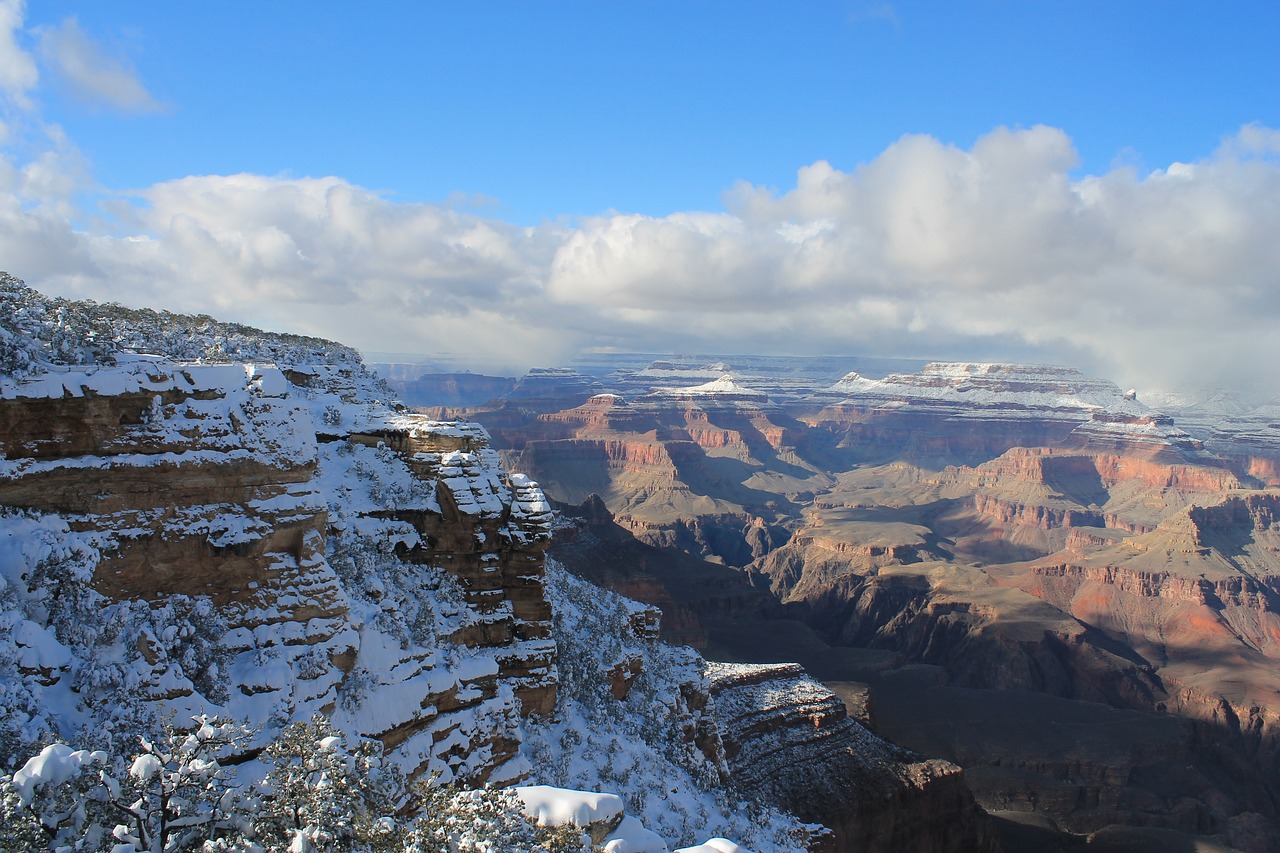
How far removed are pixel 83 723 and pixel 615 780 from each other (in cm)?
1710

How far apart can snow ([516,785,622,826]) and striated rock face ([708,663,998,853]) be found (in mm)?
31553

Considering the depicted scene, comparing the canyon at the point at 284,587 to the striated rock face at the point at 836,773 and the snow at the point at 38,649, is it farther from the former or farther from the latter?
the striated rock face at the point at 836,773

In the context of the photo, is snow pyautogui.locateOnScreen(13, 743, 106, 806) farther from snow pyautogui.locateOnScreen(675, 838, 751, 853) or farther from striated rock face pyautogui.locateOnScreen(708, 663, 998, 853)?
striated rock face pyautogui.locateOnScreen(708, 663, 998, 853)

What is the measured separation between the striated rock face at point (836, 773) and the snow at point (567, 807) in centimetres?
3155

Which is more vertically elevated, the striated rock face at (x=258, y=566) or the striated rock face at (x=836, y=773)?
the striated rock face at (x=258, y=566)

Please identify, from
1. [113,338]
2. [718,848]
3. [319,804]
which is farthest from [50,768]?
[113,338]

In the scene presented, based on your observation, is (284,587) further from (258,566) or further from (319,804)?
(319,804)

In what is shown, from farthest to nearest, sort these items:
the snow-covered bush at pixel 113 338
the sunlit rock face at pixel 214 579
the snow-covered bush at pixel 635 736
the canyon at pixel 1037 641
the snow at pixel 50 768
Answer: the canyon at pixel 1037 641
the snow-covered bush at pixel 635 736
the snow-covered bush at pixel 113 338
the sunlit rock face at pixel 214 579
the snow at pixel 50 768

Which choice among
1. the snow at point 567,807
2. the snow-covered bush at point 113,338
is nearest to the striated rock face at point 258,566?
the snow-covered bush at point 113,338

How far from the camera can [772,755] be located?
1813 inches

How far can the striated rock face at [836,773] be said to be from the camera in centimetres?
4375

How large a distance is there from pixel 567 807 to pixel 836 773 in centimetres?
3895

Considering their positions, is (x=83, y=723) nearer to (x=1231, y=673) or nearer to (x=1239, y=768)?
(x=1239, y=768)

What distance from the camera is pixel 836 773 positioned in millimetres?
46719
